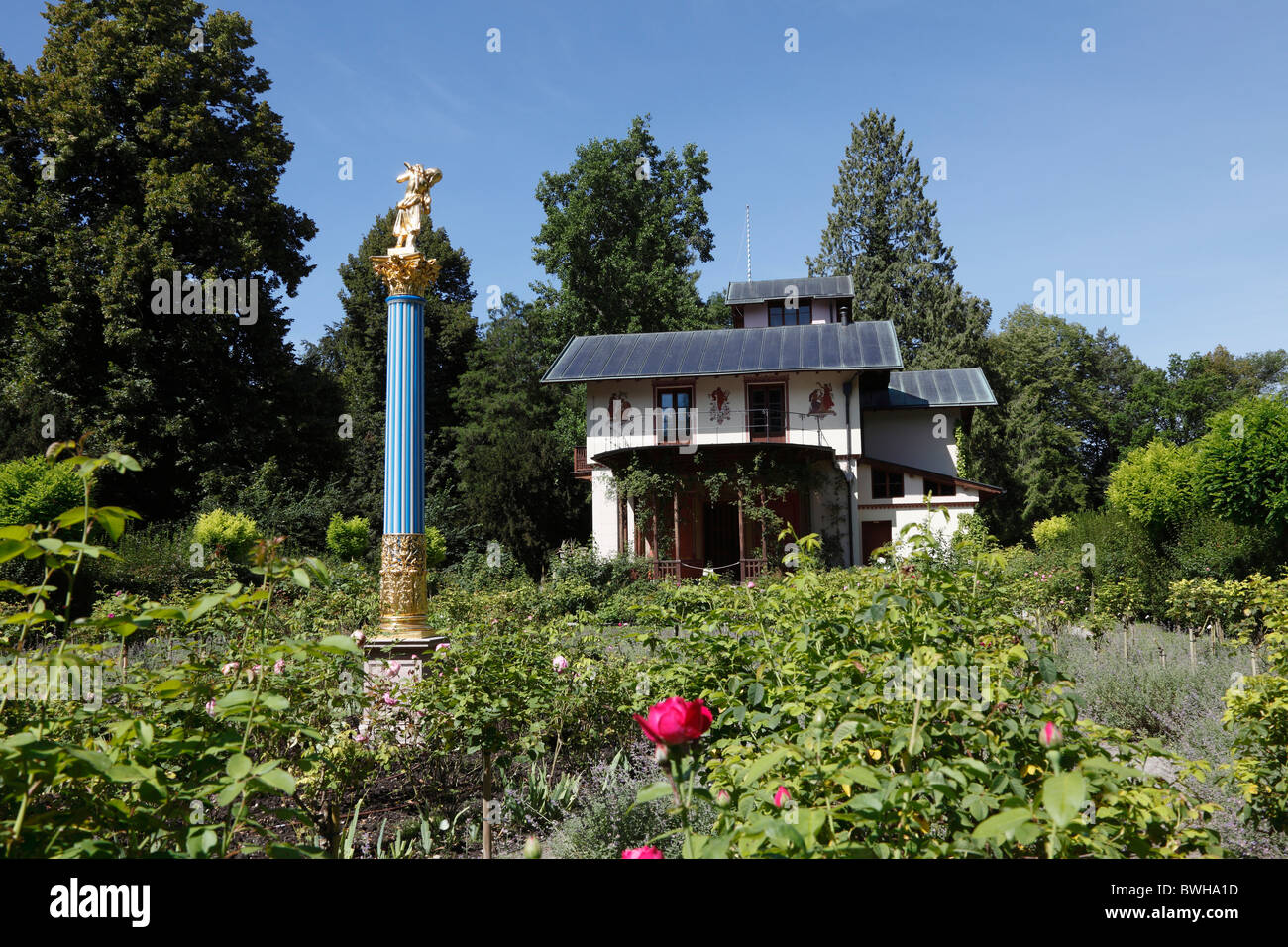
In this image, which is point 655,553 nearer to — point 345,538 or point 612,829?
point 345,538

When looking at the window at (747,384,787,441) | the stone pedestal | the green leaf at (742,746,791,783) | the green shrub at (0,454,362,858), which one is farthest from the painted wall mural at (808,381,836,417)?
the green leaf at (742,746,791,783)

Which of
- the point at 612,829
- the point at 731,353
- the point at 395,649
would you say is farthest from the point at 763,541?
the point at 612,829

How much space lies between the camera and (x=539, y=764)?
4902 millimetres

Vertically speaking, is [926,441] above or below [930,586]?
above

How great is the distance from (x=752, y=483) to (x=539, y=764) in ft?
57.1

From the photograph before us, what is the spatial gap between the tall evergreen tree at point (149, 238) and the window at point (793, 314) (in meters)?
17.7

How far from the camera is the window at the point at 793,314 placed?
3025cm

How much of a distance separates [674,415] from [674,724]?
922 inches

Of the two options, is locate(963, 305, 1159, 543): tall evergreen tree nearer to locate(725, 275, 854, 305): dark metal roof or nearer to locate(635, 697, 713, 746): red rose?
locate(725, 275, 854, 305): dark metal roof

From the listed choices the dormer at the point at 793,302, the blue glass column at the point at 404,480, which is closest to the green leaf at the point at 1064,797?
the blue glass column at the point at 404,480

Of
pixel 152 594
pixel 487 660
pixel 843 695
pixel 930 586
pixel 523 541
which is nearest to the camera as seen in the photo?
pixel 843 695
